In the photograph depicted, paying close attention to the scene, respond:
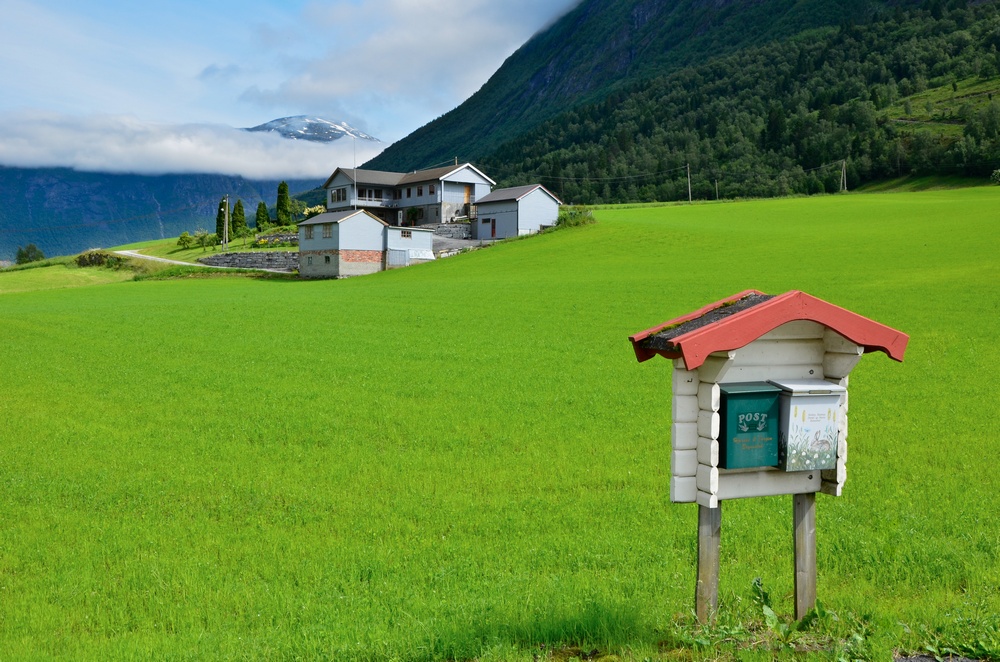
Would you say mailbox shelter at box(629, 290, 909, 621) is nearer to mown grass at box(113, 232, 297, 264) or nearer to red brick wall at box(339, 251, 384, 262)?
red brick wall at box(339, 251, 384, 262)

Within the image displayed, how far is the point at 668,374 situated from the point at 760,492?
49.5 feet

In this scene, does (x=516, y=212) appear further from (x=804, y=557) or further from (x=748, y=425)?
(x=748, y=425)

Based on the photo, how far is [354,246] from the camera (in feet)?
247

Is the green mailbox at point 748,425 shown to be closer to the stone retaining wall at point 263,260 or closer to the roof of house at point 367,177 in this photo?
the stone retaining wall at point 263,260

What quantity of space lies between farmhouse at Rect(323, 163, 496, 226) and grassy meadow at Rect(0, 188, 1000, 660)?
73226mm

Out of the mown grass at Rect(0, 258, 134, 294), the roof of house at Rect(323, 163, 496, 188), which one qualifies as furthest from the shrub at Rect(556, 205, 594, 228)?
the mown grass at Rect(0, 258, 134, 294)

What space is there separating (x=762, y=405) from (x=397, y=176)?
10965 centimetres

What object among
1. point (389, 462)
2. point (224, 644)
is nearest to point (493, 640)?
point (224, 644)

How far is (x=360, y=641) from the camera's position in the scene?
679 centimetres

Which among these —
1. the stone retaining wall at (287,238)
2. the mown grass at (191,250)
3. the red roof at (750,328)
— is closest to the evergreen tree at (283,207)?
the mown grass at (191,250)

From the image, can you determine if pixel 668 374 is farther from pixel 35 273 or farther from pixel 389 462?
pixel 35 273

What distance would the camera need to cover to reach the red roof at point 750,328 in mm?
6219

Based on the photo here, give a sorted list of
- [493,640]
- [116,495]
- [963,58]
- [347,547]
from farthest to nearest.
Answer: [963,58] < [116,495] < [347,547] < [493,640]

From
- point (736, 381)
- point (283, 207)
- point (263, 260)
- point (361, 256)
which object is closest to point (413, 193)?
point (263, 260)
